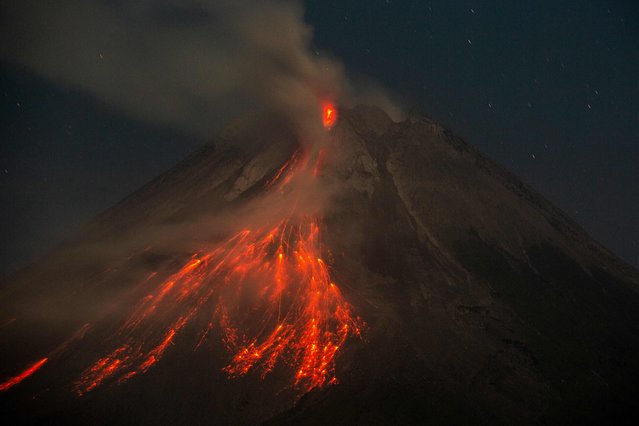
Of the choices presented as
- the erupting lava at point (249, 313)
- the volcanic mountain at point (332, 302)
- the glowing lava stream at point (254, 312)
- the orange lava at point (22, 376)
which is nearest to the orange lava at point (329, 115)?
the volcanic mountain at point (332, 302)

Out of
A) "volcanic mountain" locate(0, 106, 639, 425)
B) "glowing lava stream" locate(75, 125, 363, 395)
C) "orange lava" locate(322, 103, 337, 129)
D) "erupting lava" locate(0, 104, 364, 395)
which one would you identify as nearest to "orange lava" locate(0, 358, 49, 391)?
"erupting lava" locate(0, 104, 364, 395)

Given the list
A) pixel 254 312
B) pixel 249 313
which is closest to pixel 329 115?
pixel 254 312

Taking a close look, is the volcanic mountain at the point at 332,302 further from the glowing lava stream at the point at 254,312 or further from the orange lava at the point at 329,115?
the orange lava at the point at 329,115

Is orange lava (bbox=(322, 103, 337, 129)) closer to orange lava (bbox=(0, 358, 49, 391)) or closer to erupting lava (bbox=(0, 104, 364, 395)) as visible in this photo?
erupting lava (bbox=(0, 104, 364, 395))

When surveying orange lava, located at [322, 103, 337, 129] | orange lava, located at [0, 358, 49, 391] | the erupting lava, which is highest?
orange lava, located at [322, 103, 337, 129]

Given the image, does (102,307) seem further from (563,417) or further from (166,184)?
(563,417)

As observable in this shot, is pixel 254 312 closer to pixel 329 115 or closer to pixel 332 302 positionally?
pixel 332 302
